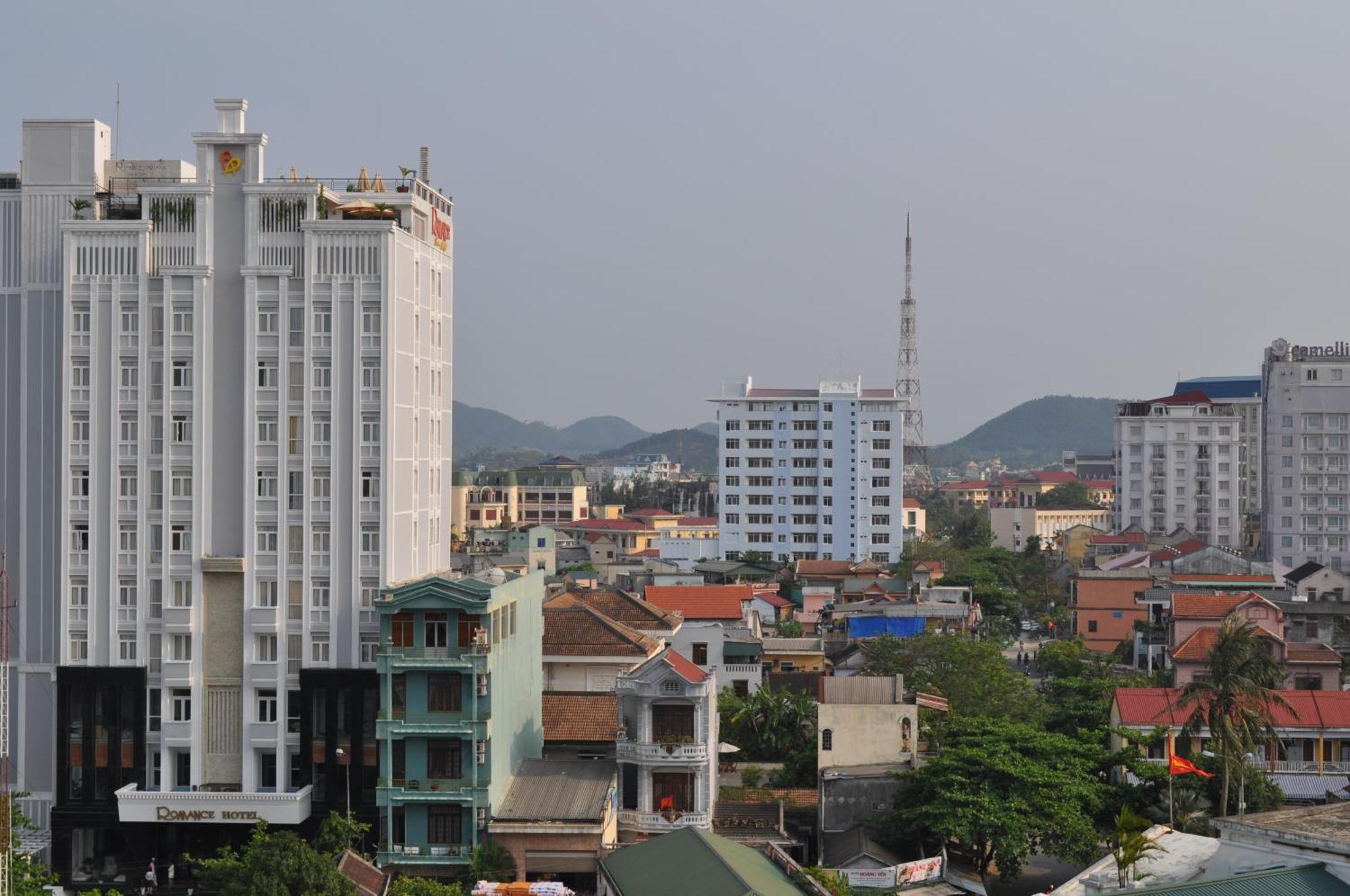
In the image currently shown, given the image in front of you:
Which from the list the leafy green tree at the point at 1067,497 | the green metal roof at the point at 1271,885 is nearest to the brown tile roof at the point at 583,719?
the green metal roof at the point at 1271,885

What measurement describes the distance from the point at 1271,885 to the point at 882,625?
38.5 m

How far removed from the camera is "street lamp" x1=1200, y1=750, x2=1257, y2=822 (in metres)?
33.4

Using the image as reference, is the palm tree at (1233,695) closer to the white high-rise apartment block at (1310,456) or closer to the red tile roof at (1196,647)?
the red tile roof at (1196,647)

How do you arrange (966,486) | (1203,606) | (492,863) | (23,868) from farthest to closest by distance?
(966,486) < (1203,606) < (492,863) < (23,868)

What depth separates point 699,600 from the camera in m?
64.5

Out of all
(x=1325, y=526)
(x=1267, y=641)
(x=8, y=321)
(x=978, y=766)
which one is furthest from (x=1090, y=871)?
(x=1325, y=526)

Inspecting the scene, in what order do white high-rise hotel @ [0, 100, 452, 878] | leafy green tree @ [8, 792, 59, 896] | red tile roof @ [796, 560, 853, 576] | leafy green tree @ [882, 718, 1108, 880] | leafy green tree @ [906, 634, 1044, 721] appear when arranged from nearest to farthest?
leafy green tree @ [8, 792, 59, 896] → leafy green tree @ [882, 718, 1108, 880] → white high-rise hotel @ [0, 100, 452, 878] → leafy green tree @ [906, 634, 1044, 721] → red tile roof @ [796, 560, 853, 576]

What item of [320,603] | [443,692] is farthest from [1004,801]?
[320,603]

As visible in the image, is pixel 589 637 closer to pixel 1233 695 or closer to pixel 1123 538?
pixel 1233 695

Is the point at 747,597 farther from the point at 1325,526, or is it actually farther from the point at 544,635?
the point at 1325,526

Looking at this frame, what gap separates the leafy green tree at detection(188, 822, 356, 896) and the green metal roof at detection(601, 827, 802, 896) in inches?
199

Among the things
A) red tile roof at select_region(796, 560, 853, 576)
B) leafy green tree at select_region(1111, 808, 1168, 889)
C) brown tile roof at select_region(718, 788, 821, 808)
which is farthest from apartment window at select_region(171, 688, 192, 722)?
red tile roof at select_region(796, 560, 853, 576)

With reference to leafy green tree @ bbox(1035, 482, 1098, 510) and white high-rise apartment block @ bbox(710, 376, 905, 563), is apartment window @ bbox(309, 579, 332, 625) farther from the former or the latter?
leafy green tree @ bbox(1035, 482, 1098, 510)

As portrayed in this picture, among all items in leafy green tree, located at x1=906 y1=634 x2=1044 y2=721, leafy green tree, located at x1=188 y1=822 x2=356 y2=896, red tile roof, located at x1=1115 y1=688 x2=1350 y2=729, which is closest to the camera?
leafy green tree, located at x1=188 y1=822 x2=356 y2=896
